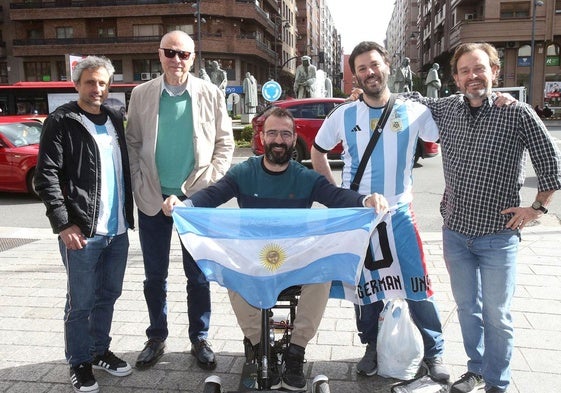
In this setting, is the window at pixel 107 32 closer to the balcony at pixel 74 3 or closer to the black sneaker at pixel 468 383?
the balcony at pixel 74 3

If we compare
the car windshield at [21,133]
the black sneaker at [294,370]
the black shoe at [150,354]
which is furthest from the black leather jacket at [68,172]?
the car windshield at [21,133]

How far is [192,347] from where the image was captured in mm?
3828

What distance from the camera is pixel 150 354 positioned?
370 cm

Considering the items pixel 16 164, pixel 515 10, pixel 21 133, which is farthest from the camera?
pixel 515 10

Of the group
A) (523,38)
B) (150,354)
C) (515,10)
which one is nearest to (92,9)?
(515,10)

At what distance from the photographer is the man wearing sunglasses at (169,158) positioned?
361cm

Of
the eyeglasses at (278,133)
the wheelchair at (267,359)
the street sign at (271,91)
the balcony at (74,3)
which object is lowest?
the wheelchair at (267,359)

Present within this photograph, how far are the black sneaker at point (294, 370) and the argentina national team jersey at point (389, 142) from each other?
1.06 metres

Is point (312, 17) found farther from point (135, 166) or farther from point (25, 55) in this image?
point (135, 166)

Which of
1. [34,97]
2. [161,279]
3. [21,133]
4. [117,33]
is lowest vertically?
[161,279]

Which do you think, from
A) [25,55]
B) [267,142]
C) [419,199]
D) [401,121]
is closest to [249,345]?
[267,142]

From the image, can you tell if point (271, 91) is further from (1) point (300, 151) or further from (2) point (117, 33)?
(2) point (117, 33)

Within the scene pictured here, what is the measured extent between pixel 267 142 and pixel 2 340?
2675 millimetres

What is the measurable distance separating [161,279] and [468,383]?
2103 millimetres
